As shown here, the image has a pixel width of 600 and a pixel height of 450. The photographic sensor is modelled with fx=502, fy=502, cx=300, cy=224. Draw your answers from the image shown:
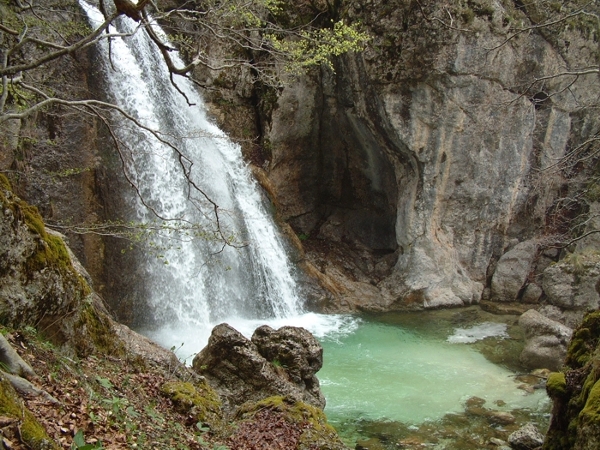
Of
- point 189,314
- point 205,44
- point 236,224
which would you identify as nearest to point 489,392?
point 189,314

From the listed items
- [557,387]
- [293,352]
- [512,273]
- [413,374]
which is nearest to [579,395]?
[557,387]

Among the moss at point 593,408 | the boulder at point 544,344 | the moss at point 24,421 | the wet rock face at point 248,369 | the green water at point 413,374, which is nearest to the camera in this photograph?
the moss at point 24,421

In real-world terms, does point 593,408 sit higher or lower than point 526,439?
higher

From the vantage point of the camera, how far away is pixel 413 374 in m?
10.4

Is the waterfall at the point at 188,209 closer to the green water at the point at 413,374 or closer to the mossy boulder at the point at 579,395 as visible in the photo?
the green water at the point at 413,374

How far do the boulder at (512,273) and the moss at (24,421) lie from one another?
13781 mm

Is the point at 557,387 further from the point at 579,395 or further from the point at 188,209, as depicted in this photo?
the point at 188,209

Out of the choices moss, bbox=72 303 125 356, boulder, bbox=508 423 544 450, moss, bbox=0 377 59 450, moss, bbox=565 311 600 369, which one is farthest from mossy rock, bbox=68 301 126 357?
boulder, bbox=508 423 544 450

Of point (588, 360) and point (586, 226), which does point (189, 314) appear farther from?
point (586, 226)

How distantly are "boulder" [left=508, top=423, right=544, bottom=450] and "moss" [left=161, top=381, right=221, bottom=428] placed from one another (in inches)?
179

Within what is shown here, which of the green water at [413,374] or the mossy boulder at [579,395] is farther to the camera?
the green water at [413,374]

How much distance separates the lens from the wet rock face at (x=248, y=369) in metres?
7.02

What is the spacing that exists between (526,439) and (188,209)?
8385 mm

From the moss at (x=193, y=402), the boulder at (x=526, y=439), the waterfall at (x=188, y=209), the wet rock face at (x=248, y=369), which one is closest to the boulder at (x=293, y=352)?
the wet rock face at (x=248, y=369)
